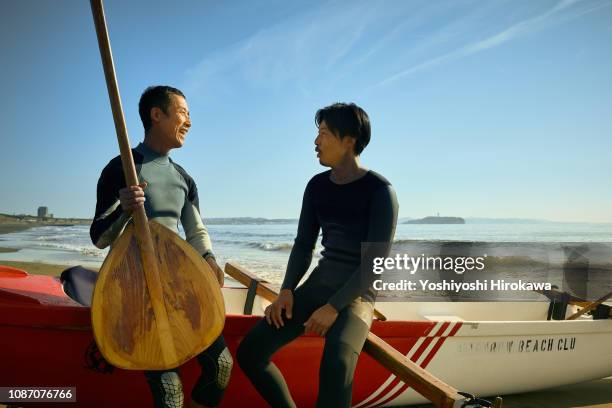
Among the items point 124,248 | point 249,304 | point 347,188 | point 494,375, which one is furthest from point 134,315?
point 494,375

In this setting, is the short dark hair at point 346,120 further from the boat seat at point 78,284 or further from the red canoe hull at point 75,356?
the boat seat at point 78,284

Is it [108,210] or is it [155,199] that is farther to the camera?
[155,199]

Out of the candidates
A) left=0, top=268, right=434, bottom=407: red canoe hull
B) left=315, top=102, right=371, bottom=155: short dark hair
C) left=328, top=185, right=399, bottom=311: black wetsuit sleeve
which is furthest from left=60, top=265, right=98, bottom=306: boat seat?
left=315, top=102, right=371, bottom=155: short dark hair

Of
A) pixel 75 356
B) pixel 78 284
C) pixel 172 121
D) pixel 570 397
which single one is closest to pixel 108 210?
pixel 172 121

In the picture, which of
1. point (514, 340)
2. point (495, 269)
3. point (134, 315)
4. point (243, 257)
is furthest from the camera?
point (243, 257)

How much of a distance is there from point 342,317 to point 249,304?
1863mm

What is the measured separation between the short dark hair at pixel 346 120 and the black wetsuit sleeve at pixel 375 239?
0.31 meters

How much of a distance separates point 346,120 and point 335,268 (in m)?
0.72

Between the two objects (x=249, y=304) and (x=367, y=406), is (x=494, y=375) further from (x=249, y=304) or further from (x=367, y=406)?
(x=249, y=304)

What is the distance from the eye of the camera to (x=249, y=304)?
404cm

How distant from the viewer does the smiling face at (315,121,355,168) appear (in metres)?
2.41

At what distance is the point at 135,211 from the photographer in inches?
88.7

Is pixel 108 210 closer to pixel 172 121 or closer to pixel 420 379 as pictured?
pixel 172 121

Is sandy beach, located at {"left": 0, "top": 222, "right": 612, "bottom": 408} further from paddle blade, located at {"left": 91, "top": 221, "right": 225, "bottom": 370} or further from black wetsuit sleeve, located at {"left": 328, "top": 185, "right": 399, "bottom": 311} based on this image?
paddle blade, located at {"left": 91, "top": 221, "right": 225, "bottom": 370}
